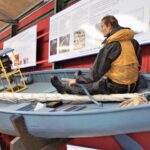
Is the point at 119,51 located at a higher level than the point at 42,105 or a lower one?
higher

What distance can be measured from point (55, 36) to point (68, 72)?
1.03 m

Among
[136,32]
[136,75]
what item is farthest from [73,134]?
[136,32]

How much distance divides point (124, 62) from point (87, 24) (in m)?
1.41

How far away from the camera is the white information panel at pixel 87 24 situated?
2248 mm

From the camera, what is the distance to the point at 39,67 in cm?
420

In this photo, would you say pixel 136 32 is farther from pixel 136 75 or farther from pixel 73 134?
pixel 73 134

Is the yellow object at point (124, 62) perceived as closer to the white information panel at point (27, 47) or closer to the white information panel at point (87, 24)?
→ the white information panel at point (87, 24)

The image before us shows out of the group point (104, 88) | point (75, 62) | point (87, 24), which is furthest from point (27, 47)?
point (104, 88)

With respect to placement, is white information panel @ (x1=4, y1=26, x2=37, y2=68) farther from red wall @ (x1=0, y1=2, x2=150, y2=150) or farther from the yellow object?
the yellow object

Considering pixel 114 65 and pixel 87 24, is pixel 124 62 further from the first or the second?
pixel 87 24

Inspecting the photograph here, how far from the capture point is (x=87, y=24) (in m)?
3.01

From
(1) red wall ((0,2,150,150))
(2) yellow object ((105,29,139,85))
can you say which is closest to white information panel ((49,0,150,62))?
(1) red wall ((0,2,150,150))

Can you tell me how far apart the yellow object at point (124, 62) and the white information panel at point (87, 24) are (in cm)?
51

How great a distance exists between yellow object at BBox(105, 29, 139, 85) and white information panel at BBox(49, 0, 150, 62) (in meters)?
0.51
